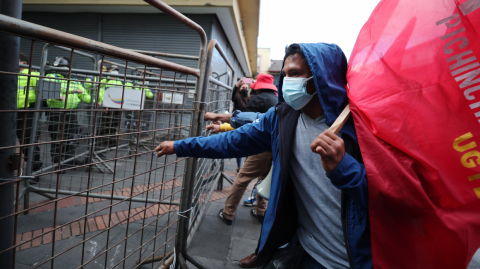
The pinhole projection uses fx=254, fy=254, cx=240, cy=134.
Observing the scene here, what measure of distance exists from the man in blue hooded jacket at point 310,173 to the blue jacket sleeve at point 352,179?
71mm

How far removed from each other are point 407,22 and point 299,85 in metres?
0.59

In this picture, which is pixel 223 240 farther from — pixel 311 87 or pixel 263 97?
pixel 311 87

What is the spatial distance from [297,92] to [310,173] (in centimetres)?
49

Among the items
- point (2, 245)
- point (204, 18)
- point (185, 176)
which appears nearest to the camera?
point (2, 245)

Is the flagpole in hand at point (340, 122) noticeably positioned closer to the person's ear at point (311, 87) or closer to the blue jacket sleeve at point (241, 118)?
the person's ear at point (311, 87)

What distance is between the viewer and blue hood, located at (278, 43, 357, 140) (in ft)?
4.53

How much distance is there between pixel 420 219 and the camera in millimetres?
991

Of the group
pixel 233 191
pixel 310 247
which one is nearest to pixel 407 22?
pixel 310 247

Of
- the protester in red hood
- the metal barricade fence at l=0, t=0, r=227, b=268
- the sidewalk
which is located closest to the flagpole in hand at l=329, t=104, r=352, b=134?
the metal barricade fence at l=0, t=0, r=227, b=268

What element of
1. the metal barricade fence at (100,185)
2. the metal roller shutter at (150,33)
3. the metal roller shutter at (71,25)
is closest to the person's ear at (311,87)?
the metal barricade fence at (100,185)

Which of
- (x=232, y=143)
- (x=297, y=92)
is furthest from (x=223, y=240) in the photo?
(x=297, y=92)

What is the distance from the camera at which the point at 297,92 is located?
1527 mm

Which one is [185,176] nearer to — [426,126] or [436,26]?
[426,126]

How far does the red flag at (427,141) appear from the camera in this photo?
0.94 metres
